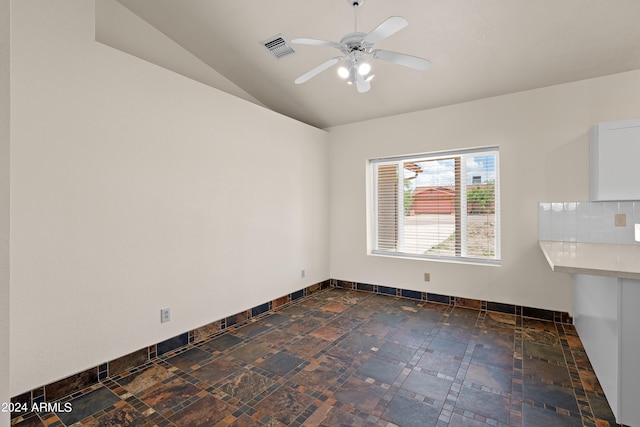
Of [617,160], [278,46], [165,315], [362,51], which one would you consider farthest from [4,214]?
[617,160]

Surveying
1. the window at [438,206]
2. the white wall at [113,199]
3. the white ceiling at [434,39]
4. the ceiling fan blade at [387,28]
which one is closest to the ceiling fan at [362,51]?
the ceiling fan blade at [387,28]

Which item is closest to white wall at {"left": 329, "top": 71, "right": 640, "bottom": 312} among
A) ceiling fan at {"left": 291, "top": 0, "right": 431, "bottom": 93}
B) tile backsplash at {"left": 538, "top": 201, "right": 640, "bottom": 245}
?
tile backsplash at {"left": 538, "top": 201, "right": 640, "bottom": 245}

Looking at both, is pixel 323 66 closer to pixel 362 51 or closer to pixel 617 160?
pixel 362 51

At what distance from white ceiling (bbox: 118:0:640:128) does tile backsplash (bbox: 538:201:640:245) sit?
1.30 m

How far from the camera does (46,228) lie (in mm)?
2039

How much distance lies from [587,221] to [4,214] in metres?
4.16

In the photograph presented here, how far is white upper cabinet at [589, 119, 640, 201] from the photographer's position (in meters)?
2.66

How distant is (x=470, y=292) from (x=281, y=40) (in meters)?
3.59

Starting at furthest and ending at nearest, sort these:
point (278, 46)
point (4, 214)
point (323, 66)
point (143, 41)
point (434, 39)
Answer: point (278, 46) < point (143, 41) < point (434, 39) < point (323, 66) < point (4, 214)

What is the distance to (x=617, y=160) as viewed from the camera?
274cm

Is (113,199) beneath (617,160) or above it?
beneath

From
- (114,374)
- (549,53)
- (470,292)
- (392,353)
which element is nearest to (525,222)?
(470,292)

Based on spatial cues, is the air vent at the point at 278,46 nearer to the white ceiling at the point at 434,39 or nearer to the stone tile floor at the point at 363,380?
the white ceiling at the point at 434,39

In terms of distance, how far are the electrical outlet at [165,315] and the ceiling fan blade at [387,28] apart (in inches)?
106
